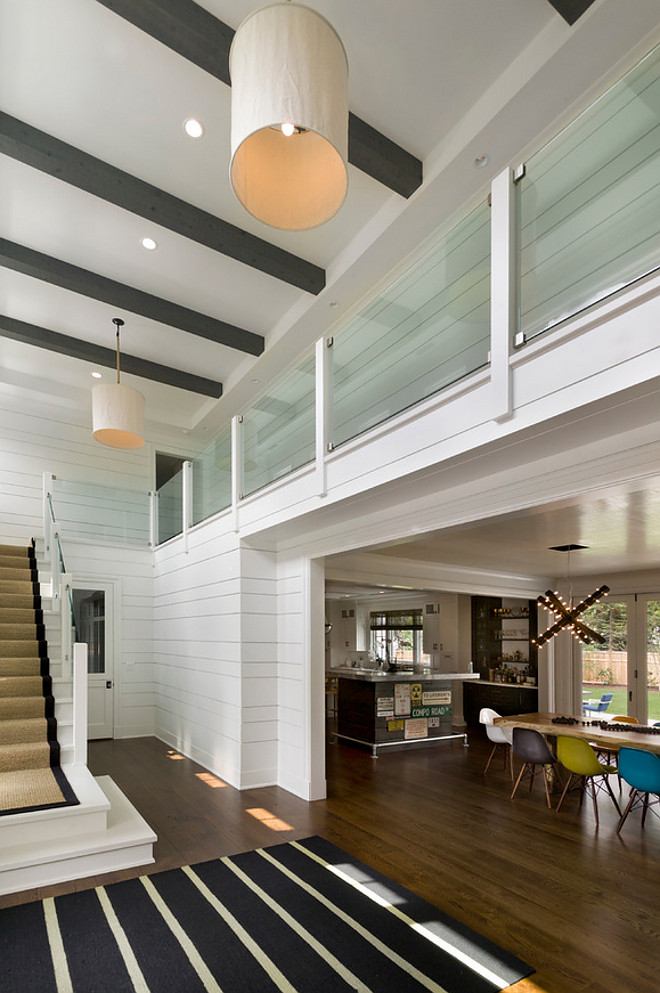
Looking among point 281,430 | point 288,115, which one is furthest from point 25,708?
point 288,115

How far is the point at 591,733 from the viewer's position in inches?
226

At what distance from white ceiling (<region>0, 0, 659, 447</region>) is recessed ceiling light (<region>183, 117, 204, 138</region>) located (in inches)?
1.9

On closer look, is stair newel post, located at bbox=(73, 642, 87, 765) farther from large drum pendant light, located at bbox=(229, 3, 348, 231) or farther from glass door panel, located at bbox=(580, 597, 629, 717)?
glass door panel, located at bbox=(580, 597, 629, 717)

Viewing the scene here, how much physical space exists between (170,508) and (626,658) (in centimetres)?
759

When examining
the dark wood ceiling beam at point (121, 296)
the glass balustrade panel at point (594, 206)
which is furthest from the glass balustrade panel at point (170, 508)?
the glass balustrade panel at point (594, 206)

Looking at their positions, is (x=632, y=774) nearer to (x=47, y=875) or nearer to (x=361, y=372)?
(x=361, y=372)

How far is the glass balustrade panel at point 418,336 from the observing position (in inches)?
132

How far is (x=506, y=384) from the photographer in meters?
3.02

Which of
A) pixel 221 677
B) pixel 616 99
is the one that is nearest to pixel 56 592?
pixel 221 677

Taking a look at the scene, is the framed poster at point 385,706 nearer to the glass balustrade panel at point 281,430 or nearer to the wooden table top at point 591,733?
the wooden table top at point 591,733

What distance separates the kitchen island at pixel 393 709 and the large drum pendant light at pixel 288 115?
7033 mm

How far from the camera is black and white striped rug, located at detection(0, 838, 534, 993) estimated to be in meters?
2.82

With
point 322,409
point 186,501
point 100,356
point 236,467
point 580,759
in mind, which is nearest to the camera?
point 322,409

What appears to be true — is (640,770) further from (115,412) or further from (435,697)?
(115,412)
